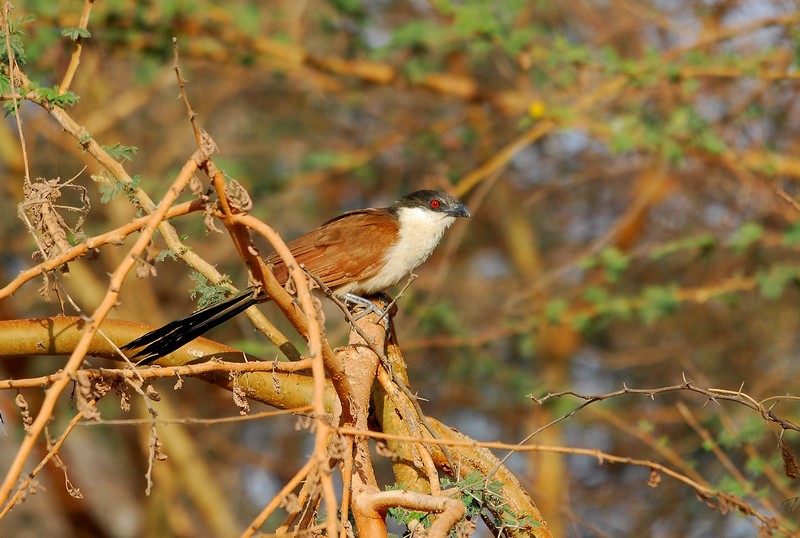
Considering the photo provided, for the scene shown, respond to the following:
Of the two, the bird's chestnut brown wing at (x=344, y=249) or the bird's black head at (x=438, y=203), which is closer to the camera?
the bird's chestnut brown wing at (x=344, y=249)

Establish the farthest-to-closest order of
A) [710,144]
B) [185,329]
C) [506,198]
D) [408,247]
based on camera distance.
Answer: [506,198]
[710,144]
[408,247]
[185,329]

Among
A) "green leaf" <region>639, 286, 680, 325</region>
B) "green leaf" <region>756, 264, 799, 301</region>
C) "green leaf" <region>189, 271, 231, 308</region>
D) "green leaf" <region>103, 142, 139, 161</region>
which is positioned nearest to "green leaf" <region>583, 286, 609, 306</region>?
"green leaf" <region>639, 286, 680, 325</region>

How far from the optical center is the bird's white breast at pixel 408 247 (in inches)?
164

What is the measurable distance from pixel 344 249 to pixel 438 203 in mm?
650

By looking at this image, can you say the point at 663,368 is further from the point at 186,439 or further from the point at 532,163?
the point at 186,439

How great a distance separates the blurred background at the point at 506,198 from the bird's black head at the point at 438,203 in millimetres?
352

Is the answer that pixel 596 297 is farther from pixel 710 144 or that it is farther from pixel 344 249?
pixel 344 249

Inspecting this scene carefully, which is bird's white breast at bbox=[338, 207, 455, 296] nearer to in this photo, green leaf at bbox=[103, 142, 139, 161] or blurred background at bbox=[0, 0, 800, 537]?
blurred background at bbox=[0, 0, 800, 537]

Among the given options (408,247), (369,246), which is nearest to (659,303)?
(408,247)

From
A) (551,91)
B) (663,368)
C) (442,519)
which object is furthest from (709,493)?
(663,368)

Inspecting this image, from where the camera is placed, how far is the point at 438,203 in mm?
4531

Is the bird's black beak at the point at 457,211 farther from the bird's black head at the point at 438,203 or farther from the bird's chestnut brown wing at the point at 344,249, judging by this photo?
the bird's chestnut brown wing at the point at 344,249

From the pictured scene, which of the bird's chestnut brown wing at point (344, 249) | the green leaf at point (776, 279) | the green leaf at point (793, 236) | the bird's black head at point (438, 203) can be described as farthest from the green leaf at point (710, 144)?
the bird's chestnut brown wing at point (344, 249)

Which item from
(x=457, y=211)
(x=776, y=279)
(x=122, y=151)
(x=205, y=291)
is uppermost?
(x=457, y=211)
